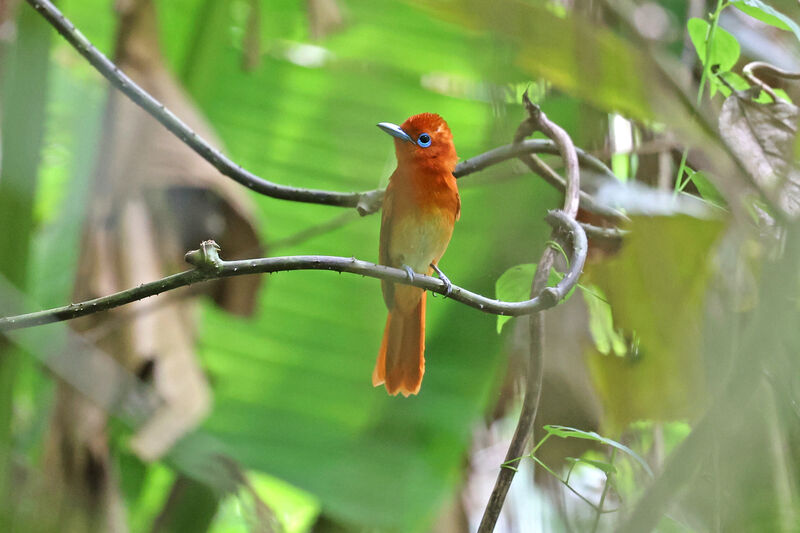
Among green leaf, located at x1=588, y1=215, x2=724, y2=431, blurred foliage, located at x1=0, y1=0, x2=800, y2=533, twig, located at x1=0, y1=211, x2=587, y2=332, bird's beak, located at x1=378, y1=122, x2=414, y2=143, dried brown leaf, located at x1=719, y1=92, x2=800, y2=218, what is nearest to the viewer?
green leaf, located at x1=588, y1=215, x2=724, y2=431

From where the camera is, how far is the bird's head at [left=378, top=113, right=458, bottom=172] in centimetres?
121

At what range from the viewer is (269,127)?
2.02 m

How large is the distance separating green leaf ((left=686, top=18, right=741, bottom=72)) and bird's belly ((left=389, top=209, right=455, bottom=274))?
0.46 meters

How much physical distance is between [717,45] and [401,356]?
0.55 metres

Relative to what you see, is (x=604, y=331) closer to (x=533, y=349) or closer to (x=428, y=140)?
(x=533, y=349)

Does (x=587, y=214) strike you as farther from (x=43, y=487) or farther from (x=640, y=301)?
(x=43, y=487)

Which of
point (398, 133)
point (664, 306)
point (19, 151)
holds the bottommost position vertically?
point (19, 151)

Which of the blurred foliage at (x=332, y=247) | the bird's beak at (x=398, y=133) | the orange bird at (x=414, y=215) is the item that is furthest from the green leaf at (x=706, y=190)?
the bird's beak at (x=398, y=133)

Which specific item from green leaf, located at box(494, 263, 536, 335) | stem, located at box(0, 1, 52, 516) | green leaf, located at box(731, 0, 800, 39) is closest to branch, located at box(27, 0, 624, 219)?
green leaf, located at box(494, 263, 536, 335)

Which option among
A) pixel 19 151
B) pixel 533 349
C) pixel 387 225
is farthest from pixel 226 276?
pixel 19 151

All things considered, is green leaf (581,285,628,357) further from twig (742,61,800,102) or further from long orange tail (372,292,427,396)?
twig (742,61,800,102)

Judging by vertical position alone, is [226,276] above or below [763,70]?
below

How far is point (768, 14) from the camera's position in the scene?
86 cm

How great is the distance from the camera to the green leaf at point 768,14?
30.8 inches
